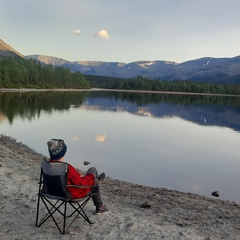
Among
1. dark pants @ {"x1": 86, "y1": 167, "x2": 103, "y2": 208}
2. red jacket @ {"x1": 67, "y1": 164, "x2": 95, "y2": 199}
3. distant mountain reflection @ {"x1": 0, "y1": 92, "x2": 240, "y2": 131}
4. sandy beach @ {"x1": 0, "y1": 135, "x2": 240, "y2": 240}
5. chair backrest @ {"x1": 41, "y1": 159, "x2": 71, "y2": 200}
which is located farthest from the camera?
distant mountain reflection @ {"x1": 0, "y1": 92, "x2": 240, "y2": 131}

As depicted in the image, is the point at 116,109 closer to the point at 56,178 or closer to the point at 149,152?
the point at 149,152

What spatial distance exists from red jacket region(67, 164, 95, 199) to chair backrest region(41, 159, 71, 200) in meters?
0.18

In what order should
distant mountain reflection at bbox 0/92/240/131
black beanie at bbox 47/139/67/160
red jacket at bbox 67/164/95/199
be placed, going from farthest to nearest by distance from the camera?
distant mountain reflection at bbox 0/92/240/131 → red jacket at bbox 67/164/95/199 → black beanie at bbox 47/139/67/160

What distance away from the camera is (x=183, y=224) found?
10.6m

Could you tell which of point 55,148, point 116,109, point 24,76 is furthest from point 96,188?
point 24,76

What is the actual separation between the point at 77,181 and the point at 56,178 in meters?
0.62

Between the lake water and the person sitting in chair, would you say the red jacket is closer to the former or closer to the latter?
the person sitting in chair

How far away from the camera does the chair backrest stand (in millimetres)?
8438

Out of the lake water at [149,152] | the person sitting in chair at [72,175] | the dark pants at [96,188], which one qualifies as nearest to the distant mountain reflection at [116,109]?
Result: the lake water at [149,152]

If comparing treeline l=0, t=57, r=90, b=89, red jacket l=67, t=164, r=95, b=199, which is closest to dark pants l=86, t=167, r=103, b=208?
red jacket l=67, t=164, r=95, b=199

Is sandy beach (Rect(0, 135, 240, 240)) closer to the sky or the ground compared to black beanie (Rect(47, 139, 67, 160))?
closer to the ground

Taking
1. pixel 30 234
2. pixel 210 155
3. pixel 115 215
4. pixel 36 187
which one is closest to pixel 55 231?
pixel 30 234

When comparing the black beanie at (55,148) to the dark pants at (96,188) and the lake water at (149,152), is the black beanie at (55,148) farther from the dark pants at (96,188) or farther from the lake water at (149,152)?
the lake water at (149,152)

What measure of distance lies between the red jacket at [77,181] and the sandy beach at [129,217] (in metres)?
1.12
